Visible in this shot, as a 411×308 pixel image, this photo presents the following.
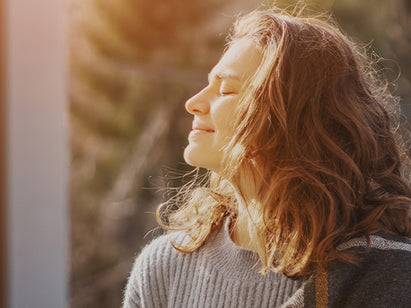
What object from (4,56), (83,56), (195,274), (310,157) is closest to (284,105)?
(310,157)

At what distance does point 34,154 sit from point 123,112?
10.4 feet

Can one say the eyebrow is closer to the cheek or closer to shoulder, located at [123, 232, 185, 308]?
the cheek

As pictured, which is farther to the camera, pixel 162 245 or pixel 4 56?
pixel 162 245

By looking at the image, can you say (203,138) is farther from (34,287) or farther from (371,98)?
(34,287)

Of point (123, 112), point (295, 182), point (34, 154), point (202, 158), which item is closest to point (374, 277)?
point (295, 182)

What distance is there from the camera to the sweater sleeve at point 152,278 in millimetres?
1247

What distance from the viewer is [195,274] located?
4.04 ft

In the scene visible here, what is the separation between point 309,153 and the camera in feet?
3.76

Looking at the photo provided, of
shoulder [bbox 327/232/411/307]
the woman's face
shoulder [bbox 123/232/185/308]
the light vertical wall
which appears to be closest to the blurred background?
shoulder [bbox 123/232/185/308]

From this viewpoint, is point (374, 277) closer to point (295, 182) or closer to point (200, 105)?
point (295, 182)

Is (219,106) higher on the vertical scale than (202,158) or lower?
higher

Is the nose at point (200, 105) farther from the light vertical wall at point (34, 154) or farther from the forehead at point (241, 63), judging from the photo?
the light vertical wall at point (34, 154)

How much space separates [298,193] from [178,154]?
2474mm

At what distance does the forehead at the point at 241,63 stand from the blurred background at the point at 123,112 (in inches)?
87.4
